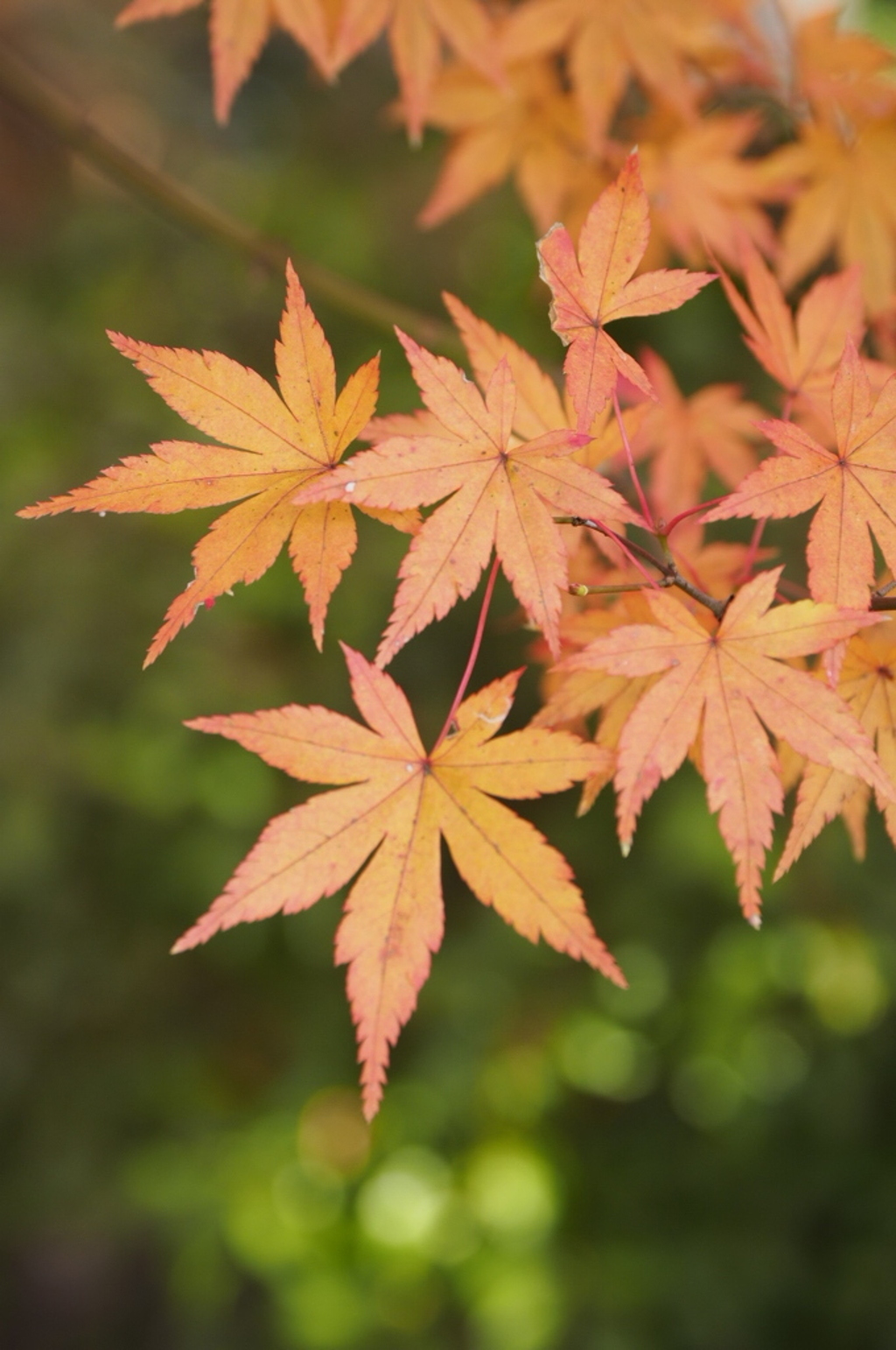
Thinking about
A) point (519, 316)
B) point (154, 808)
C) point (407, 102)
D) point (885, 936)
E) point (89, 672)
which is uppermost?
point (407, 102)

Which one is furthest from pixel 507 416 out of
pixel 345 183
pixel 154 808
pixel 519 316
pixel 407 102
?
pixel 345 183

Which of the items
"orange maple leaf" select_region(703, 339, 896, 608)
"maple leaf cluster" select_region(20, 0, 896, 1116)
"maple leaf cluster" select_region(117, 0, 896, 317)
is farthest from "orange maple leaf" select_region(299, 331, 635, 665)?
"maple leaf cluster" select_region(117, 0, 896, 317)

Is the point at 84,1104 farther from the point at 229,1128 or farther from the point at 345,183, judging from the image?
the point at 345,183

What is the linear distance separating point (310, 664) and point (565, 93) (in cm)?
127

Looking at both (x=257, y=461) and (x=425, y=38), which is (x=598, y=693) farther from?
(x=425, y=38)

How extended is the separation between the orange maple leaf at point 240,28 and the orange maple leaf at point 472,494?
0.53 meters

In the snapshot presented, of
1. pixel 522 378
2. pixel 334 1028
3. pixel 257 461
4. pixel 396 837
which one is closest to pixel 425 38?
pixel 522 378

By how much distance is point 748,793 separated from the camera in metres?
0.63

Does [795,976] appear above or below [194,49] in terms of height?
below

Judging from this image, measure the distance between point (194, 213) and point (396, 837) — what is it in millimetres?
940

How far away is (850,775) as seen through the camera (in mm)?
649

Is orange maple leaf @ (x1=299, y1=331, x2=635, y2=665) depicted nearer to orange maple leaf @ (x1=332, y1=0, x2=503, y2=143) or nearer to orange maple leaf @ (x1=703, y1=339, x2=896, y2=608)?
orange maple leaf @ (x1=703, y1=339, x2=896, y2=608)

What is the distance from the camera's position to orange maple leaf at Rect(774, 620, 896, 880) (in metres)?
0.66

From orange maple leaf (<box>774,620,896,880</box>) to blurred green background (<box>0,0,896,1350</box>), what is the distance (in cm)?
132
